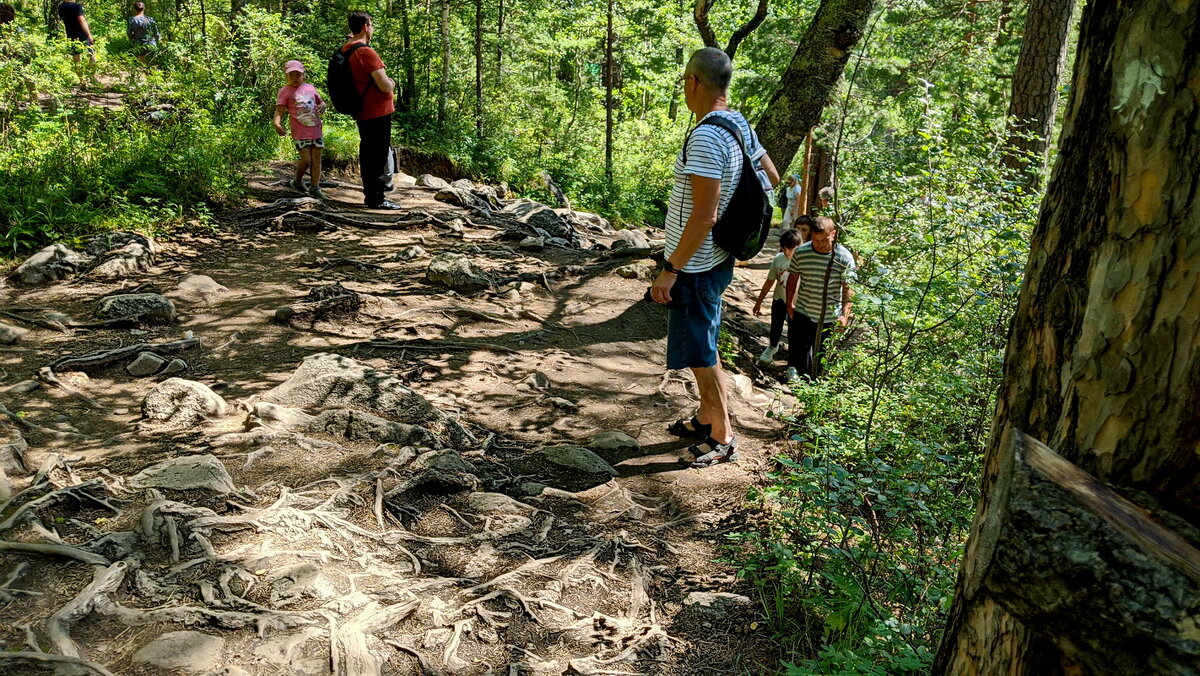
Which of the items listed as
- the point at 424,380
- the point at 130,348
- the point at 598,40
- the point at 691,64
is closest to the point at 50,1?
the point at 598,40

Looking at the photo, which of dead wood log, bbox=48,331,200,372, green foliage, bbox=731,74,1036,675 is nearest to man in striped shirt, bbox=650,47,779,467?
green foliage, bbox=731,74,1036,675

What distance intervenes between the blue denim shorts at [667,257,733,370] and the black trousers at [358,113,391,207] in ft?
17.8

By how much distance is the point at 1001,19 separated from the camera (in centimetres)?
1206

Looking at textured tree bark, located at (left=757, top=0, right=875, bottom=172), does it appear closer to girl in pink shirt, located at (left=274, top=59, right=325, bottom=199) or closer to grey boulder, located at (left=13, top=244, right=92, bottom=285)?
girl in pink shirt, located at (left=274, top=59, right=325, bottom=199)

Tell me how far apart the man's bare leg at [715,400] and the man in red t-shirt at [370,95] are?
17.3 ft

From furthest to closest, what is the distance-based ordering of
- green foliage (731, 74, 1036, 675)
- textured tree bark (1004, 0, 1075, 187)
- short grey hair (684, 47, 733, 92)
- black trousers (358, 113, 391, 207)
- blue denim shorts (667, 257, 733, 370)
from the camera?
black trousers (358, 113, 391, 207) → textured tree bark (1004, 0, 1075, 187) → blue denim shorts (667, 257, 733, 370) → short grey hair (684, 47, 733, 92) → green foliage (731, 74, 1036, 675)

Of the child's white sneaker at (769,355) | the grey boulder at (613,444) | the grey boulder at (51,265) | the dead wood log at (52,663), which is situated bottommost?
the child's white sneaker at (769,355)

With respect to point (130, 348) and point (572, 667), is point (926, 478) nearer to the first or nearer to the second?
point (572, 667)

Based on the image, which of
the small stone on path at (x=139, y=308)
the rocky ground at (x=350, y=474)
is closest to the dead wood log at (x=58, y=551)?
the rocky ground at (x=350, y=474)

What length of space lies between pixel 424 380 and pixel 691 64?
3.01 metres

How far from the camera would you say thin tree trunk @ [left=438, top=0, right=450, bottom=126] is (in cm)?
1585

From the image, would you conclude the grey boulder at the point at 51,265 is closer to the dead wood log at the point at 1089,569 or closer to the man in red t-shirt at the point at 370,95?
the man in red t-shirt at the point at 370,95

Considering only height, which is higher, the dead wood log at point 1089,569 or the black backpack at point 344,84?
the black backpack at point 344,84

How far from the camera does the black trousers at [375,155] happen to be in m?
8.59
